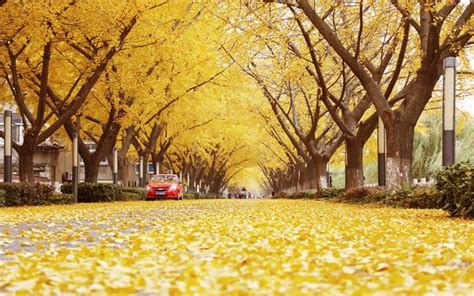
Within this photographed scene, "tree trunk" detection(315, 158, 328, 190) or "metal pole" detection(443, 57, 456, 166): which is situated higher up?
"metal pole" detection(443, 57, 456, 166)

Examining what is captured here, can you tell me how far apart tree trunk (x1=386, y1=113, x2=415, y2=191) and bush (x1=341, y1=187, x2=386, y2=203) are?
1222mm

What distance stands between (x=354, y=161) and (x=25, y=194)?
12.7 meters

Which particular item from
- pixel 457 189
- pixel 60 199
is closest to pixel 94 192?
pixel 60 199

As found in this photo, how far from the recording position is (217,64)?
32062mm

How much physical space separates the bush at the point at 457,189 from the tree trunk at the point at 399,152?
6.35m

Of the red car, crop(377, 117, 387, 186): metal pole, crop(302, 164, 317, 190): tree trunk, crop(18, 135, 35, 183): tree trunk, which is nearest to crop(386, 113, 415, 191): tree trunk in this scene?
crop(377, 117, 387, 186): metal pole

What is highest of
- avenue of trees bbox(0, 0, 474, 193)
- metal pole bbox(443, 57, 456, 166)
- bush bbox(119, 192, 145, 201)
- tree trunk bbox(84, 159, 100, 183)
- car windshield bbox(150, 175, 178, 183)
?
avenue of trees bbox(0, 0, 474, 193)

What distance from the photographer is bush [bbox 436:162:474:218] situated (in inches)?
476

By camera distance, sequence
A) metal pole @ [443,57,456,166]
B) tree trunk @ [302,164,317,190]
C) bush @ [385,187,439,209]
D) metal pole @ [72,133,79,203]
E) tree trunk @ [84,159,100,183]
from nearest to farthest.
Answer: metal pole @ [443,57,456,166] < bush @ [385,187,439,209] < metal pole @ [72,133,79,203] < tree trunk @ [84,159,100,183] < tree trunk @ [302,164,317,190]

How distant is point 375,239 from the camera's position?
8.62 m

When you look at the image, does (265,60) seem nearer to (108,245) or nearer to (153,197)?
(153,197)

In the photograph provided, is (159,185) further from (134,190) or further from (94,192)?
(94,192)

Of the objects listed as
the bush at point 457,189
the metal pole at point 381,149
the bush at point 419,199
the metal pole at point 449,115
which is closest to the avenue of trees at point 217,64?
the bush at point 419,199

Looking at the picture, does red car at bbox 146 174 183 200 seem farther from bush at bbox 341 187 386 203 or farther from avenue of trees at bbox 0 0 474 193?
bush at bbox 341 187 386 203
